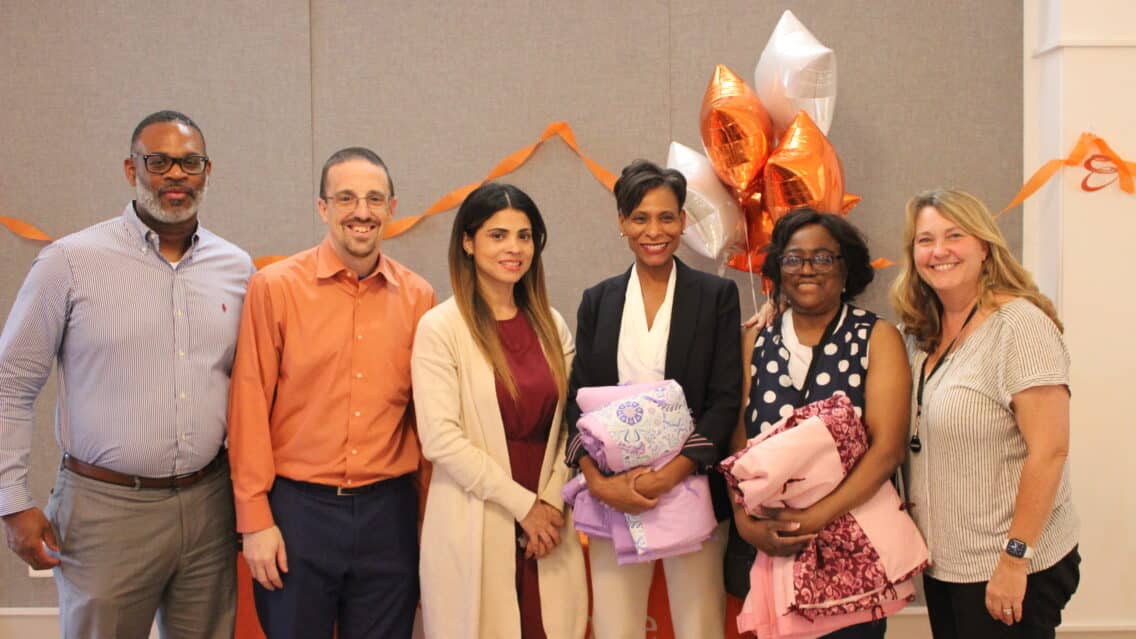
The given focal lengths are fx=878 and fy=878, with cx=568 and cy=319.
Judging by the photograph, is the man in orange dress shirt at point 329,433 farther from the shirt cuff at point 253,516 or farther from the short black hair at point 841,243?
the short black hair at point 841,243

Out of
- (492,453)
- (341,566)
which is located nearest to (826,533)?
(492,453)

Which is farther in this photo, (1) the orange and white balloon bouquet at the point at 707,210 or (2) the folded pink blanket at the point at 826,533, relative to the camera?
(1) the orange and white balloon bouquet at the point at 707,210

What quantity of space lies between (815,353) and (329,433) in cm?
126

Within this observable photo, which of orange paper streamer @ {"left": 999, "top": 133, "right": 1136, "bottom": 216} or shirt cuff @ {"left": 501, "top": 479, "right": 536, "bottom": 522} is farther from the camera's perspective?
orange paper streamer @ {"left": 999, "top": 133, "right": 1136, "bottom": 216}

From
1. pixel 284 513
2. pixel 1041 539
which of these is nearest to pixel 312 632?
pixel 284 513

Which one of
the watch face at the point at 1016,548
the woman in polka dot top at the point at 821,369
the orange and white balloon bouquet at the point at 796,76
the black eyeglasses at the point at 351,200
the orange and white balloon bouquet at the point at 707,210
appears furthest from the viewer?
the orange and white balloon bouquet at the point at 707,210

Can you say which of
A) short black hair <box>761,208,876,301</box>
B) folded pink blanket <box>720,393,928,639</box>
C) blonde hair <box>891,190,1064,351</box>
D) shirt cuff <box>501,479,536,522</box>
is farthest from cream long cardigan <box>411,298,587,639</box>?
blonde hair <box>891,190,1064,351</box>

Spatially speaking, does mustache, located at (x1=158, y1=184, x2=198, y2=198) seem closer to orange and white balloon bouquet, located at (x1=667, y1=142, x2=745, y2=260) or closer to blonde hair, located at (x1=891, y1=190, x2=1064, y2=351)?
orange and white balloon bouquet, located at (x1=667, y1=142, x2=745, y2=260)

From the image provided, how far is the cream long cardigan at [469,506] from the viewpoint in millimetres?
2258

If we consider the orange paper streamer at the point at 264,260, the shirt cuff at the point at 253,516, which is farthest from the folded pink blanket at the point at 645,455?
the orange paper streamer at the point at 264,260

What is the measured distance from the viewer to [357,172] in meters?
2.32

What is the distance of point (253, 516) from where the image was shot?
2217 mm

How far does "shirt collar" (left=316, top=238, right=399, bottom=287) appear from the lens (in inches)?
92.4

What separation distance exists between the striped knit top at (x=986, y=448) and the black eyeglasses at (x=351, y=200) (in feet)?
4.92
